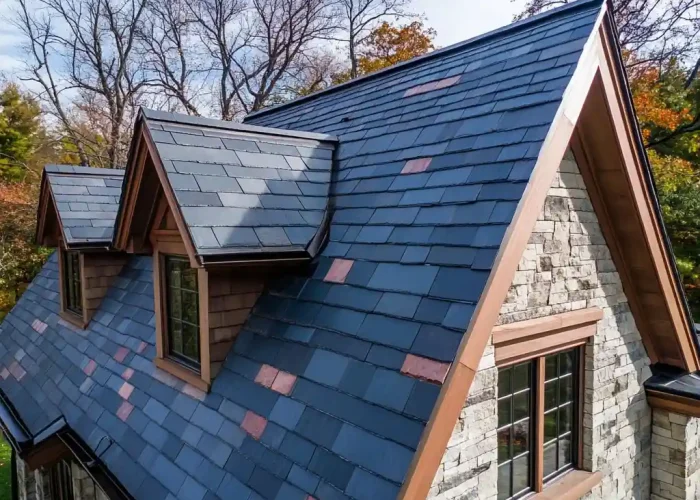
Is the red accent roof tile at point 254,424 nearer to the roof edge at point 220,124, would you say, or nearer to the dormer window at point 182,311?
the dormer window at point 182,311

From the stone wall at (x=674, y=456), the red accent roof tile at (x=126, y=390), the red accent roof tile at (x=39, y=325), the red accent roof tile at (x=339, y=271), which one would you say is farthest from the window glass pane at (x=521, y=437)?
the red accent roof tile at (x=39, y=325)

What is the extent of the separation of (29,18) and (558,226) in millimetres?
27194

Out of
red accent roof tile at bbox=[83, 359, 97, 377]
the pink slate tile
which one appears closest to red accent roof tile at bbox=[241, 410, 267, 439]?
the pink slate tile

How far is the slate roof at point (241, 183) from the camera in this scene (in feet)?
11.9

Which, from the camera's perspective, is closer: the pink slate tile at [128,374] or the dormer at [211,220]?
the dormer at [211,220]

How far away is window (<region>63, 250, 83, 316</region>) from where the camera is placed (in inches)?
298

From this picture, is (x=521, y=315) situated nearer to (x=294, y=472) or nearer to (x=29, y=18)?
(x=294, y=472)

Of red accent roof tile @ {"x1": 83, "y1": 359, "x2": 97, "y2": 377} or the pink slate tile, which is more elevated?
the pink slate tile

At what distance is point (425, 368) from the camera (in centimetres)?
261

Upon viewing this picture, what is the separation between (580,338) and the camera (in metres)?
4.25

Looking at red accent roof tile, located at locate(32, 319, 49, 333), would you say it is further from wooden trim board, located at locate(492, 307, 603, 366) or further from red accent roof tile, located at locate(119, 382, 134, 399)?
wooden trim board, located at locate(492, 307, 603, 366)

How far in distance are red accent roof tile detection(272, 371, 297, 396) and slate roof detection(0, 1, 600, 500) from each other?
0.01 m

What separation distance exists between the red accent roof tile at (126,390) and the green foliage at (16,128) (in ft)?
80.4

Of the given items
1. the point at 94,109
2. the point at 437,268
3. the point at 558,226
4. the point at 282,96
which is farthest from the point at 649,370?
the point at 94,109
